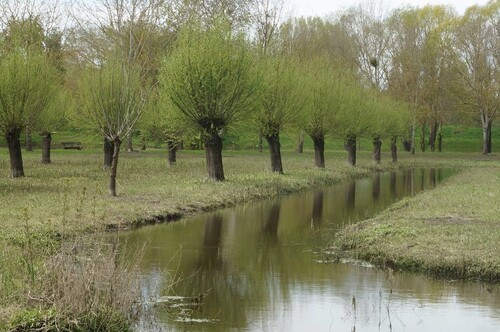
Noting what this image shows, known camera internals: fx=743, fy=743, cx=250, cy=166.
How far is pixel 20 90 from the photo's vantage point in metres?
31.3

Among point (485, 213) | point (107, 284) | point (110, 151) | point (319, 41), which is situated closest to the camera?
point (107, 284)

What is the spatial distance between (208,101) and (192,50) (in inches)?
90.7

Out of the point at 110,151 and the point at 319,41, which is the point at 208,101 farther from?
the point at 319,41

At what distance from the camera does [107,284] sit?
36.5 feet

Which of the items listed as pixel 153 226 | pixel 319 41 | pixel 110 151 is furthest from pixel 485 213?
pixel 319 41

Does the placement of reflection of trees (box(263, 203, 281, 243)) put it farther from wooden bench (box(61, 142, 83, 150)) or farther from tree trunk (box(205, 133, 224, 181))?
wooden bench (box(61, 142, 83, 150))

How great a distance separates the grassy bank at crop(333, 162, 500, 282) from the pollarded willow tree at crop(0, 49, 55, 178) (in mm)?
16258

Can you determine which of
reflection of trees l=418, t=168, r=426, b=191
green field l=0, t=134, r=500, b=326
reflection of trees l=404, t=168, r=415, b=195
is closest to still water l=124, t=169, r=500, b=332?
green field l=0, t=134, r=500, b=326

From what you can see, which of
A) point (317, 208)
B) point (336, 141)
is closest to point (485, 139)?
point (336, 141)

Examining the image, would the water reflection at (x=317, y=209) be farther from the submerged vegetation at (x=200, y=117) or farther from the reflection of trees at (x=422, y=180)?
the reflection of trees at (x=422, y=180)

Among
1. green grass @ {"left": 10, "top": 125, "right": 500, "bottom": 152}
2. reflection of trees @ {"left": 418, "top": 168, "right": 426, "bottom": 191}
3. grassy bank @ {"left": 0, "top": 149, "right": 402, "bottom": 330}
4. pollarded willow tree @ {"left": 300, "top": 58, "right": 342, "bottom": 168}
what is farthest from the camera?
green grass @ {"left": 10, "top": 125, "right": 500, "bottom": 152}

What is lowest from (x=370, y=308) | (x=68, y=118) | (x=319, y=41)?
(x=370, y=308)

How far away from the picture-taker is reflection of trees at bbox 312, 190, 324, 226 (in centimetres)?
2582

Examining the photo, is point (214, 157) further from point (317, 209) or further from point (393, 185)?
point (393, 185)
